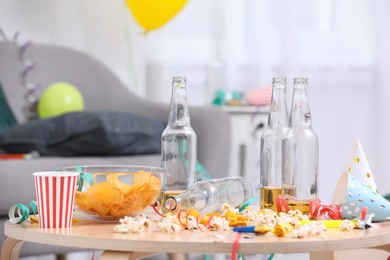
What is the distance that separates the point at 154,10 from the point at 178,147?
158cm

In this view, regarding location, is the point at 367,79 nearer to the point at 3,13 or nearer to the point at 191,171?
the point at 3,13

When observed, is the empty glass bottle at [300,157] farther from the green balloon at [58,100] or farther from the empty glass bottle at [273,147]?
the green balloon at [58,100]

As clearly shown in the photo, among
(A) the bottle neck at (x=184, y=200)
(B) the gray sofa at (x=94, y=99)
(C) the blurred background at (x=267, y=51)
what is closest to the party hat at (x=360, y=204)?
(A) the bottle neck at (x=184, y=200)

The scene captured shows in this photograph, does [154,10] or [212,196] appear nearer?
[212,196]

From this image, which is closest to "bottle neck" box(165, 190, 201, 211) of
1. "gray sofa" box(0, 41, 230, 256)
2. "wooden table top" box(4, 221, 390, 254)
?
"wooden table top" box(4, 221, 390, 254)

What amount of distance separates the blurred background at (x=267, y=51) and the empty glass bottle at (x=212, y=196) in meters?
1.77

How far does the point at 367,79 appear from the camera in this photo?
3215 millimetres

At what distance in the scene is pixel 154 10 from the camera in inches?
110

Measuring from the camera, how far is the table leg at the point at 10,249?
3.81ft

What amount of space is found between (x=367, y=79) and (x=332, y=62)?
6.7 inches

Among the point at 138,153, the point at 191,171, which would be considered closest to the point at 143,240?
the point at 191,171

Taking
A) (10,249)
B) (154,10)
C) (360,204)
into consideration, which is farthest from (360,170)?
(154,10)

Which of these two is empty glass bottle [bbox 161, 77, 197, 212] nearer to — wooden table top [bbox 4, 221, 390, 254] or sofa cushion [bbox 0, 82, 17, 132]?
wooden table top [bbox 4, 221, 390, 254]

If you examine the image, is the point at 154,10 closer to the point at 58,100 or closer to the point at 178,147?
the point at 58,100
